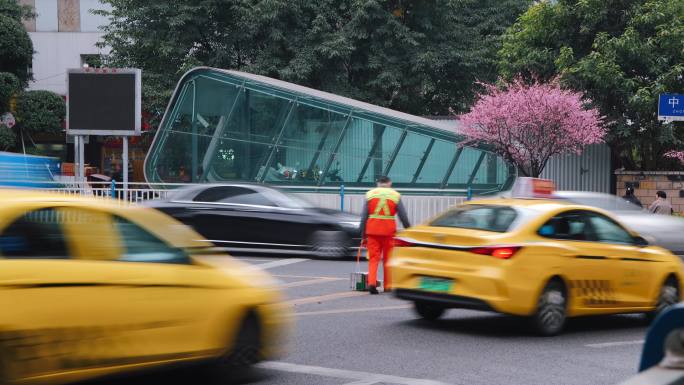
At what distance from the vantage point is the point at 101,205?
693 cm

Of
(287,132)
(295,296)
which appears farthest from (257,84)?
(295,296)

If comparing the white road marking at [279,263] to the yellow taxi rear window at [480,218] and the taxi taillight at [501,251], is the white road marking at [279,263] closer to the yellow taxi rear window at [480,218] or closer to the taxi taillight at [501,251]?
the yellow taxi rear window at [480,218]

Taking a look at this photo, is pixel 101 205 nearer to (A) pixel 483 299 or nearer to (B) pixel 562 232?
(A) pixel 483 299

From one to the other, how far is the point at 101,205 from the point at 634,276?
6.12 m

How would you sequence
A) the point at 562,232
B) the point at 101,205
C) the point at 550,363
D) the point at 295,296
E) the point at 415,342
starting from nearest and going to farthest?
the point at 101,205
the point at 550,363
the point at 415,342
the point at 562,232
the point at 295,296

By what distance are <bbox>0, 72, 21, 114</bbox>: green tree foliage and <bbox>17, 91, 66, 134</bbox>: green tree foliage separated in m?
0.54

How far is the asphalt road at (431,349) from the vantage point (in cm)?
763

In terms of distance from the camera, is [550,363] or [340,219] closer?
[550,363]

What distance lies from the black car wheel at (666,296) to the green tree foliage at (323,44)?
2368 cm

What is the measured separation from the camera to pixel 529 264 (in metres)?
9.59

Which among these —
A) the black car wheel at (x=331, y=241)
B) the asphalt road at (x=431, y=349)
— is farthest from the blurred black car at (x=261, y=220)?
the asphalt road at (x=431, y=349)

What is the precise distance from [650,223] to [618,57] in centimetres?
1145

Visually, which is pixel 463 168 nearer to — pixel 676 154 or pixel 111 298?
pixel 676 154

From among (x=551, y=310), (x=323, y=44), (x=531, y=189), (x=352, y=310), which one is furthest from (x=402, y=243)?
(x=323, y=44)
